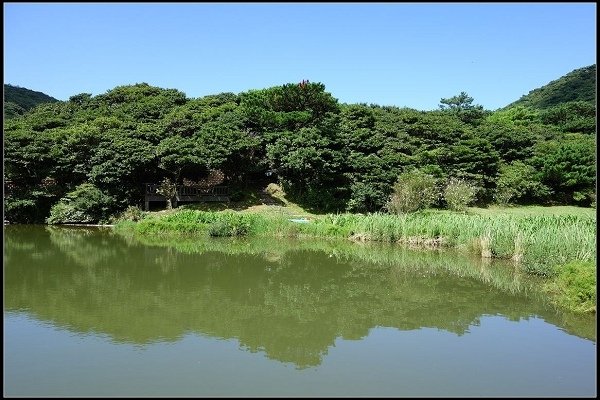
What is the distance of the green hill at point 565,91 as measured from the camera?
1972 inches

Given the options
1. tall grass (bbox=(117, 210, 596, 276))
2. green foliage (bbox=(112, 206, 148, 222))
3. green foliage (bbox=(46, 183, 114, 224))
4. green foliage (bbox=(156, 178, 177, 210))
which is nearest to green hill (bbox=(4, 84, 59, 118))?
green foliage (bbox=(46, 183, 114, 224))

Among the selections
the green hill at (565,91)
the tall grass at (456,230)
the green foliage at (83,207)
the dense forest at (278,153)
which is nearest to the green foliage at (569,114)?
the dense forest at (278,153)

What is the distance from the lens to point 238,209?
24312mm

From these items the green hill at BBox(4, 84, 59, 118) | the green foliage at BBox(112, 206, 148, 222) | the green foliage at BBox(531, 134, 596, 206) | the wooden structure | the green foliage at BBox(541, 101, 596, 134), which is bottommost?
the green foliage at BBox(112, 206, 148, 222)

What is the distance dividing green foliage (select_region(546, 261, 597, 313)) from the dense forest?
14.9m

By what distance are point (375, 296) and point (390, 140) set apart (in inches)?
707

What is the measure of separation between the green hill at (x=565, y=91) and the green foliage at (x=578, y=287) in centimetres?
4536

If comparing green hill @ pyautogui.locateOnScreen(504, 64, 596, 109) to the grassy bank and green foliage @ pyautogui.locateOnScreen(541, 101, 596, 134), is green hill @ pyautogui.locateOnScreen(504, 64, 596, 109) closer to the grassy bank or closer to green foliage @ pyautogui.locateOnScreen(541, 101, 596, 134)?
green foliage @ pyautogui.locateOnScreen(541, 101, 596, 134)

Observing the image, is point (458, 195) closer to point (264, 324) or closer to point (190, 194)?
point (190, 194)

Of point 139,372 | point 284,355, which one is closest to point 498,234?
point 284,355

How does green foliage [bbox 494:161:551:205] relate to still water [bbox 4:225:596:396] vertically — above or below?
above

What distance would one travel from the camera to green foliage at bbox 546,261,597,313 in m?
8.06

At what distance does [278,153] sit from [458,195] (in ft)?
28.4

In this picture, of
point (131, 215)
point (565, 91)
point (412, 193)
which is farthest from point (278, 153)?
point (565, 91)
